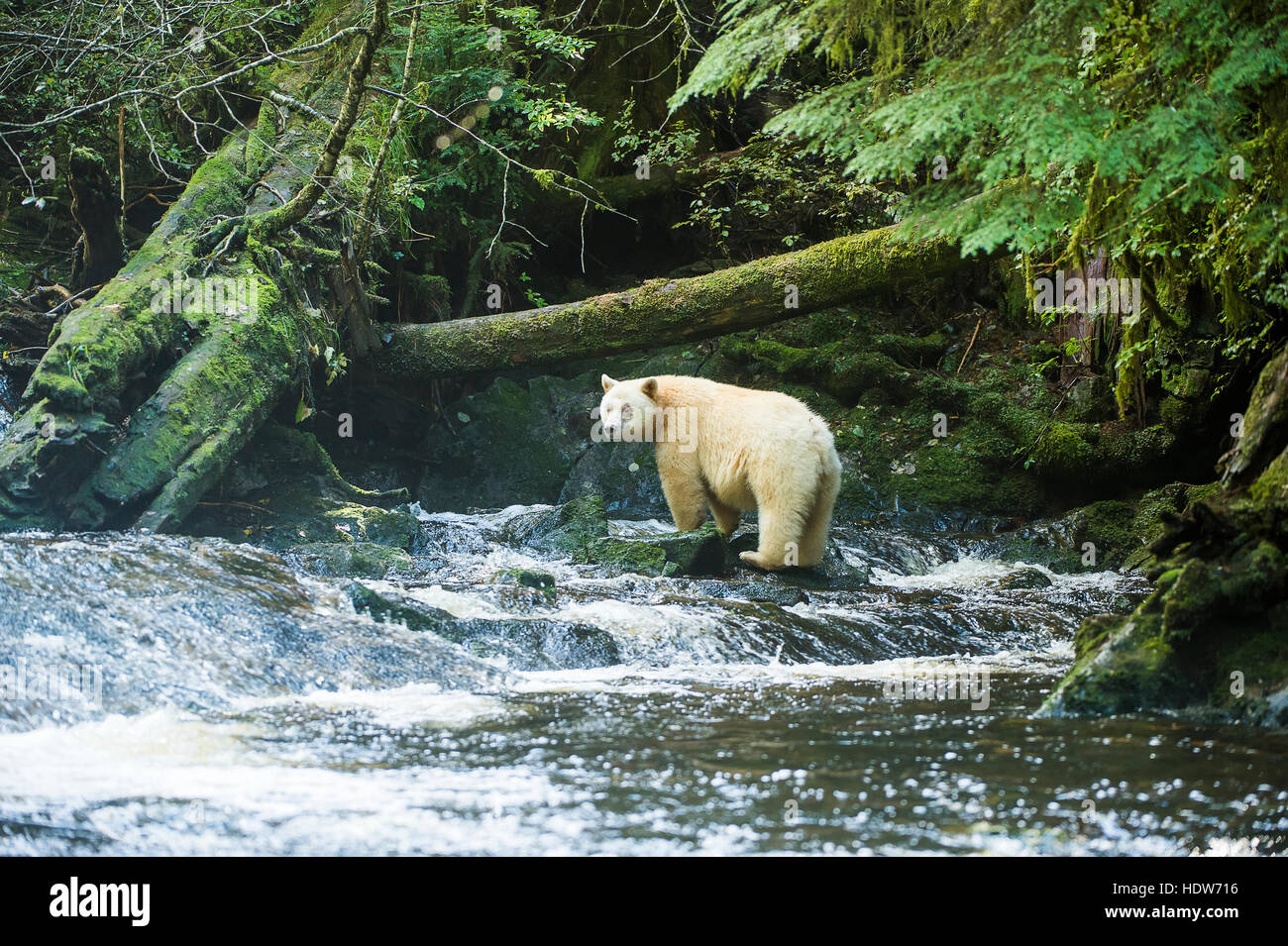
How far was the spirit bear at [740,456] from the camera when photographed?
754 centimetres

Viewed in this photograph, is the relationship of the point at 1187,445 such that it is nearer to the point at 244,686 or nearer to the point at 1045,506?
the point at 1045,506

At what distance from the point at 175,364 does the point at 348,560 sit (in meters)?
2.53

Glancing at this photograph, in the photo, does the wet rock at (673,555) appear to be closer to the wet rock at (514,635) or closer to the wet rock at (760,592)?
the wet rock at (760,592)

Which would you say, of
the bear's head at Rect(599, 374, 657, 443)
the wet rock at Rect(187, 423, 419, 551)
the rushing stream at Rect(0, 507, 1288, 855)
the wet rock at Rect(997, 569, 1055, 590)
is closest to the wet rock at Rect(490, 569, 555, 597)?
the rushing stream at Rect(0, 507, 1288, 855)

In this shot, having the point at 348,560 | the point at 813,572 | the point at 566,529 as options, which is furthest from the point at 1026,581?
the point at 348,560

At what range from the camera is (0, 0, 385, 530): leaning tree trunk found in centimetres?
738

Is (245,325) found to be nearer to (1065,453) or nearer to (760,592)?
(760,592)

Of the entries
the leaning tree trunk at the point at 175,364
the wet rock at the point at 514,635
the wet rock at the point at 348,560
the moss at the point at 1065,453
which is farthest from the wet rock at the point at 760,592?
the moss at the point at 1065,453

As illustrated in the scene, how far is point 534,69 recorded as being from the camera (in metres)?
13.9

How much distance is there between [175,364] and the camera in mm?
8469

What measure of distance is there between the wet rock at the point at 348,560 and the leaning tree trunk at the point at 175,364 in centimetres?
114

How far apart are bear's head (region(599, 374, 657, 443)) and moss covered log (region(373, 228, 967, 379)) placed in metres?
1.81

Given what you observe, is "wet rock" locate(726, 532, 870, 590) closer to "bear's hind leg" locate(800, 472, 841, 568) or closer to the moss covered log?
"bear's hind leg" locate(800, 472, 841, 568)

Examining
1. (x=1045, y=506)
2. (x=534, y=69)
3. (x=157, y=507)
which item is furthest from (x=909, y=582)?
(x=534, y=69)
